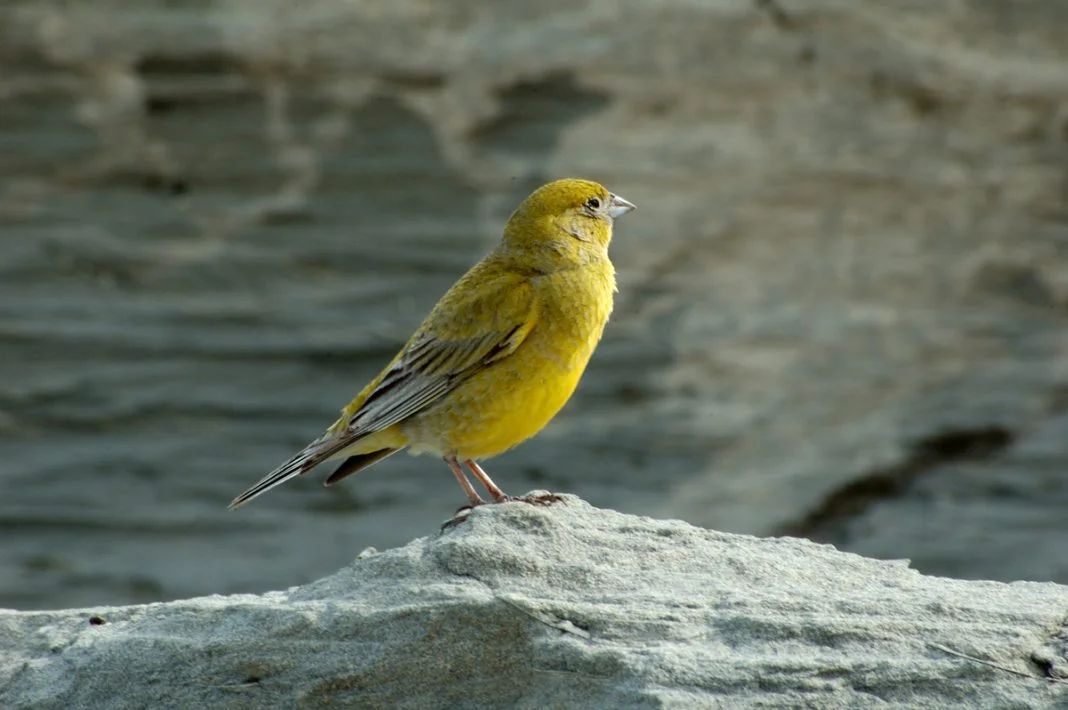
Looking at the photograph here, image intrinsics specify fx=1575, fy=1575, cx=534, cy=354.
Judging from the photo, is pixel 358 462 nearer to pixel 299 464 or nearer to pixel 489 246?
pixel 299 464

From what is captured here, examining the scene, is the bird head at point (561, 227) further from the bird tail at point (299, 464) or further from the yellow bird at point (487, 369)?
the bird tail at point (299, 464)

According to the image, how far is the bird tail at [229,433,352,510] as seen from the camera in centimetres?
476

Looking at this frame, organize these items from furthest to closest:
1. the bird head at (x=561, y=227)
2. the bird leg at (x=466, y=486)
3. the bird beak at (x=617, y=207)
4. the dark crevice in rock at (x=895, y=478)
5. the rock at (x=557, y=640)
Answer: the dark crevice in rock at (x=895, y=478) → the bird beak at (x=617, y=207) → the bird head at (x=561, y=227) → the bird leg at (x=466, y=486) → the rock at (x=557, y=640)

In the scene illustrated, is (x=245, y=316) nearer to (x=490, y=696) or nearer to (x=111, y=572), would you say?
(x=111, y=572)

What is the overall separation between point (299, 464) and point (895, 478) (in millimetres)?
3966

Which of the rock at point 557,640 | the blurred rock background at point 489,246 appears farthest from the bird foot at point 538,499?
the blurred rock background at point 489,246

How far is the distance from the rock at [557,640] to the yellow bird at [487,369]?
1.87 feet

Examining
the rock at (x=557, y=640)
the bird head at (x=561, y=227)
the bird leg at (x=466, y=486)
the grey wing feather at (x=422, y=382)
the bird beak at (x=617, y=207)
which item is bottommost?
the rock at (x=557, y=640)

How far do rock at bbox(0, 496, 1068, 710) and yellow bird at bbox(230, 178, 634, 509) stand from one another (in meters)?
0.57

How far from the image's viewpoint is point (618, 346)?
25.5 ft

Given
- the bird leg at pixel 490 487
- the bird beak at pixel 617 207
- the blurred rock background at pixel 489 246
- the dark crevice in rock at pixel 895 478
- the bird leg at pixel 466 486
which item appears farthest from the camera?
the dark crevice in rock at pixel 895 478

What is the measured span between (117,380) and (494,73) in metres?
2.35

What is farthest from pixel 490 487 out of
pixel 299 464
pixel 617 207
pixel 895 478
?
pixel 895 478

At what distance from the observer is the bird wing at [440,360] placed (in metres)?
4.88
